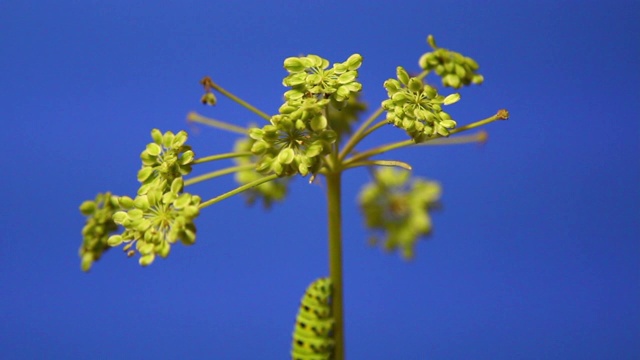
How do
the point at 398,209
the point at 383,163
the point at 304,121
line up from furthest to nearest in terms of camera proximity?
the point at 398,209
the point at 383,163
the point at 304,121

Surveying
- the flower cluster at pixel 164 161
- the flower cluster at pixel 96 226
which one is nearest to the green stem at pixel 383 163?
the flower cluster at pixel 164 161

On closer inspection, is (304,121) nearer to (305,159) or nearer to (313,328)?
(305,159)

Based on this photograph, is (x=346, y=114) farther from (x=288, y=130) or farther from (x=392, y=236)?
(x=288, y=130)

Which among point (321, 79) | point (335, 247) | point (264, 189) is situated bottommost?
point (335, 247)

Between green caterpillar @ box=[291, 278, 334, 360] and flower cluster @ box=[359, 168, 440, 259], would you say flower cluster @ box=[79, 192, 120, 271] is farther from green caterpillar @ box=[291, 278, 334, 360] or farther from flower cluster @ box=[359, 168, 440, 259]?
flower cluster @ box=[359, 168, 440, 259]

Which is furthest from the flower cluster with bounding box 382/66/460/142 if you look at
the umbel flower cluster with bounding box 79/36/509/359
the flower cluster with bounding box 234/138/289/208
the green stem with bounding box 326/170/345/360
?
the flower cluster with bounding box 234/138/289/208

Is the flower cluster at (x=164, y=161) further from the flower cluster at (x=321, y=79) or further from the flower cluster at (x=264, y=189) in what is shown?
the flower cluster at (x=264, y=189)

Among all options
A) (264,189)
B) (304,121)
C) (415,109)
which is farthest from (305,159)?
(264,189)
